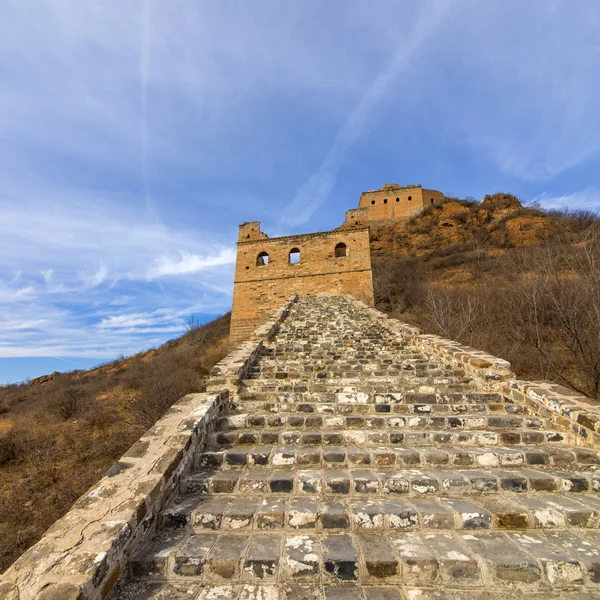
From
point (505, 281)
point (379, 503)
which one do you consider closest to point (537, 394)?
point (379, 503)

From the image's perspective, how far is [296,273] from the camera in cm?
2003

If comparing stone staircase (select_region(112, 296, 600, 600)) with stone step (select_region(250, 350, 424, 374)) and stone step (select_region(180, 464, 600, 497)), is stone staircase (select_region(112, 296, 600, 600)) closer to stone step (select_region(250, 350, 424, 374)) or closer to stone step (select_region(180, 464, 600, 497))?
stone step (select_region(180, 464, 600, 497))

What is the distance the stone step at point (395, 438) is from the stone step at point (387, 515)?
0.94 metres

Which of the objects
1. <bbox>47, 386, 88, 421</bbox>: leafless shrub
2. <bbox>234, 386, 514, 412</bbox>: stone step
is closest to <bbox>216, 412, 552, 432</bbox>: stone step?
<bbox>234, 386, 514, 412</bbox>: stone step

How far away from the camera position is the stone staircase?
2.11 m

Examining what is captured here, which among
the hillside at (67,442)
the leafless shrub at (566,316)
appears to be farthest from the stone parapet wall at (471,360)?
the hillside at (67,442)

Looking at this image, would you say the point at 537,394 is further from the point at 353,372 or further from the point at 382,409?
the point at 353,372

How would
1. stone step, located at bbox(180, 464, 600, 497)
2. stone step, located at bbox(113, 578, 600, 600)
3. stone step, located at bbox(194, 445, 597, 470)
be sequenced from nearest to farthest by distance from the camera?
stone step, located at bbox(113, 578, 600, 600) < stone step, located at bbox(180, 464, 600, 497) < stone step, located at bbox(194, 445, 597, 470)

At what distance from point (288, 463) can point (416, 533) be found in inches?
56.0

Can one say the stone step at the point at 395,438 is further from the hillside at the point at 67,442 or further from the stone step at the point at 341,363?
the hillside at the point at 67,442

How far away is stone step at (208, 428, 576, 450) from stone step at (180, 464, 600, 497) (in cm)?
52

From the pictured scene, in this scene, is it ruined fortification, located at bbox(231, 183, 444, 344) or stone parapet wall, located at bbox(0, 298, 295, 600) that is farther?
ruined fortification, located at bbox(231, 183, 444, 344)

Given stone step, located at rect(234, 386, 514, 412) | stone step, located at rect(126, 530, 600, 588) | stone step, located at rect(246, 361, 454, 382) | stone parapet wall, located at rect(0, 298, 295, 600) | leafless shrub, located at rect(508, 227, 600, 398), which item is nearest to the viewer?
stone parapet wall, located at rect(0, 298, 295, 600)

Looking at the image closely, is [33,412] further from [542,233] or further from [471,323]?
[542,233]
